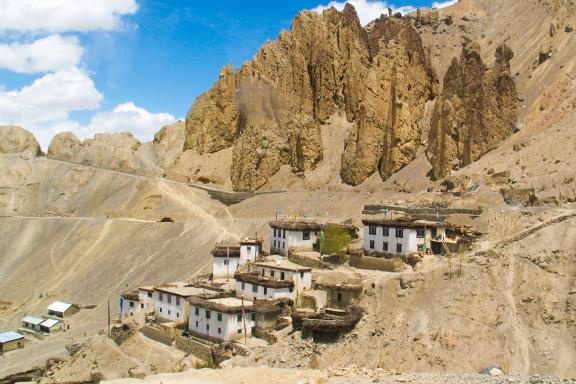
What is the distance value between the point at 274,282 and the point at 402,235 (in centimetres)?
1060

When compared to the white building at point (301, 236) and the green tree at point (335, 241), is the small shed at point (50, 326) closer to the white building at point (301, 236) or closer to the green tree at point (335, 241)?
the white building at point (301, 236)

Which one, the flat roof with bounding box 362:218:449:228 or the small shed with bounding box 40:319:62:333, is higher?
the flat roof with bounding box 362:218:449:228

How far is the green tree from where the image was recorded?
54.1 metres

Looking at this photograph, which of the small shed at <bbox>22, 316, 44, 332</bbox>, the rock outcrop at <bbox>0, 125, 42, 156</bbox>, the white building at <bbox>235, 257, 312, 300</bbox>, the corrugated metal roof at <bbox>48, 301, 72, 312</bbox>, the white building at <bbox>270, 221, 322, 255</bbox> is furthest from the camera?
the rock outcrop at <bbox>0, 125, 42, 156</bbox>

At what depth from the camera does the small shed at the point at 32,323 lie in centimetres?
6775

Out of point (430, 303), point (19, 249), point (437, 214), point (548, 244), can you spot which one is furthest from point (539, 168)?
point (19, 249)

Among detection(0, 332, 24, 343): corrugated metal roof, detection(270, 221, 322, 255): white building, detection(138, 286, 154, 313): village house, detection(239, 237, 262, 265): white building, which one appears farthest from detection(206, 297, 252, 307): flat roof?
detection(0, 332, 24, 343): corrugated metal roof

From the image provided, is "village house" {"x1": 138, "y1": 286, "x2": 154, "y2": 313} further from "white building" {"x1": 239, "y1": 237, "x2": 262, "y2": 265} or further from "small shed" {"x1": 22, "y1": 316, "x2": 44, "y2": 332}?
"small shed" {"x1": 22, "y1": 316, "x2": 44, "y2": 332}

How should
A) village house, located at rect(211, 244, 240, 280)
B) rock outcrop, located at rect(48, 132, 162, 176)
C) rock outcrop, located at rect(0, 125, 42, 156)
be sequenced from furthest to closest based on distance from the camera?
rock outcrop, located at rect(48, 132, 162, 176) < rock outcrop, located at rect(0, 125, 42, 156) < village house, located at rect(211, 244, 240, 280)

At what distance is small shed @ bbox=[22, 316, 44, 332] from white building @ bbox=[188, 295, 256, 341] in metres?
26.5

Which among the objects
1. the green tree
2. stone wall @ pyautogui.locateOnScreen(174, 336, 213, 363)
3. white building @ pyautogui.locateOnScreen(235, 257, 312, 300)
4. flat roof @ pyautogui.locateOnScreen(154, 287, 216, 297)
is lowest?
stone wall @ pyautogui.locateOnScreen(174, 336, 213, 363)

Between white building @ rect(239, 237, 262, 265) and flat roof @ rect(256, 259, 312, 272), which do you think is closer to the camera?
flat roof @ rect(256, 259, 312, 272)

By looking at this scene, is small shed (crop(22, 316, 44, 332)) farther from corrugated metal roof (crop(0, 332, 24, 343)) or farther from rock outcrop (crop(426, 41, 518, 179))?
rock outcrop (crop(426, 41, 518, 179))

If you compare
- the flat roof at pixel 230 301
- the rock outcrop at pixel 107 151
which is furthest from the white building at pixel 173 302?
the rock outcrop at pixel 107 151
